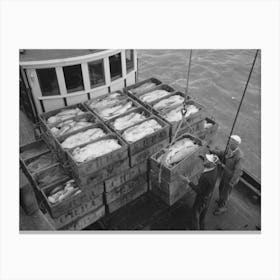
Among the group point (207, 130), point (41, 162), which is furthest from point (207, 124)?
point (41, 162)

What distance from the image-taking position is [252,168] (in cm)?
930

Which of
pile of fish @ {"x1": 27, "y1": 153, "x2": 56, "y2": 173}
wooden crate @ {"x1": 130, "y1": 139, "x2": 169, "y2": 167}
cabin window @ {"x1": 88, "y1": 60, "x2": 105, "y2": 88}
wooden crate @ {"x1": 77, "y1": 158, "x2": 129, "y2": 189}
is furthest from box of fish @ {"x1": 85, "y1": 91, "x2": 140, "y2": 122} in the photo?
pile of fish @ {"x1": 27, "y1": 153, "x2": 56, "y2": 173}

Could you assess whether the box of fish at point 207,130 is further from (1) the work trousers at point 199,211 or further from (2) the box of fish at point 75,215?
(2) the box of fish at point 75,215

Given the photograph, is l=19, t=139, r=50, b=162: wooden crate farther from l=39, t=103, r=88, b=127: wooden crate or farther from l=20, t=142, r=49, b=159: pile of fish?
l=39, t=103, r=88, b=127: wooden crate

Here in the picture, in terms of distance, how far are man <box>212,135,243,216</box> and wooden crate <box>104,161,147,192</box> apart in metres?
1.63

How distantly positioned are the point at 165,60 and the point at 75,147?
36.4 feet

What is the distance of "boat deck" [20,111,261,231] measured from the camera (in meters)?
6.35

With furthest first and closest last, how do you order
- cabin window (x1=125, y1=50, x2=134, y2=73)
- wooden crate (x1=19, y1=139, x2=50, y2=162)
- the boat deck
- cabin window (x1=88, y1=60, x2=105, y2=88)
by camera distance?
cabin window (x1=125, y1=50, x2=134, y2=73)
cabin window (x1=88, y1=60, x2=105, y2=88)
wooden crate (x1=19, y1=139, x2=50, y2=162)
the boat deck

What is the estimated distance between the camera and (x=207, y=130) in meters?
7.66

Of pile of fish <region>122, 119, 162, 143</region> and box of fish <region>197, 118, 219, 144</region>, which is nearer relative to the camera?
pile of fish <region>122, 119, 162, 143</region>

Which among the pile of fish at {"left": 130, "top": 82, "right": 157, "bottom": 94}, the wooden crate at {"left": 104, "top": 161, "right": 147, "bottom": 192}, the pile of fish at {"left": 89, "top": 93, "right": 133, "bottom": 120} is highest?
the pile of fish at {"left": 130, "top": 82, "right": 157, "bottom": 94}

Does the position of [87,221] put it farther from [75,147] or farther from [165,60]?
[165,60]

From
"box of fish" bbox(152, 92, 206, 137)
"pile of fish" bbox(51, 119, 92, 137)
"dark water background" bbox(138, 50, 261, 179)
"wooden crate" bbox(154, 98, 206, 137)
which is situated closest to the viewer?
"pile of fish" bbox(51, 119, 92, 137)

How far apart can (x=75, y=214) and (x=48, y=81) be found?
3320 millimetres
